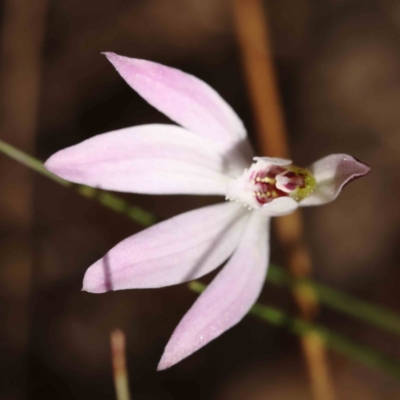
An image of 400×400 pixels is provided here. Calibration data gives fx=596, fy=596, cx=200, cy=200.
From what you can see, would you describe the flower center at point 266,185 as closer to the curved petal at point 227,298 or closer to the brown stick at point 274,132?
the curved petal at point 227,298

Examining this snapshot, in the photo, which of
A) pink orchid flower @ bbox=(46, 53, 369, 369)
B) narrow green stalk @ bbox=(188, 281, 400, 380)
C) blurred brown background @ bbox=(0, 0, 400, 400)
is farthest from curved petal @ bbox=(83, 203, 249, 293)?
blurred brown background @ bbox=(0, 0, 400, 400)

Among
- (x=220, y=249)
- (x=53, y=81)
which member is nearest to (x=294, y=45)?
(x=53, y=81)

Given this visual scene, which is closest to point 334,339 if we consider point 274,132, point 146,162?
point 146,162

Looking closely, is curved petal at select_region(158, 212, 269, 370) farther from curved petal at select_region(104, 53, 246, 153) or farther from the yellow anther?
curved petal at select_region(104, 53, 246, 153)

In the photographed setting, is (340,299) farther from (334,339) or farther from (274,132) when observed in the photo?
(274,132)

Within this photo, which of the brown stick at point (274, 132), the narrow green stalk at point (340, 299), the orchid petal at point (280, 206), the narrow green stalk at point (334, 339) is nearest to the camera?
the orchid petal at point (280, 206)

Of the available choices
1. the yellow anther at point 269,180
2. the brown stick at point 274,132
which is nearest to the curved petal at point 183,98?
the yellow anther at point 269,180
